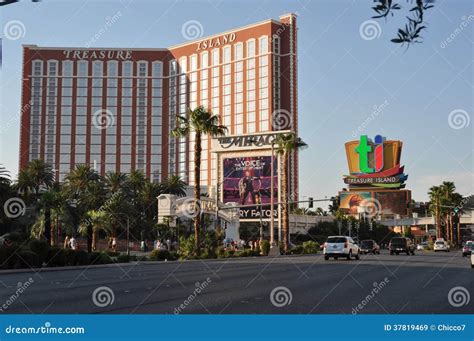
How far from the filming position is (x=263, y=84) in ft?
434

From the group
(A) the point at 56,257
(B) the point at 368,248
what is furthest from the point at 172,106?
(A) the point at 56,257

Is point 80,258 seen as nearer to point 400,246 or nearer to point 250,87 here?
point 400,246

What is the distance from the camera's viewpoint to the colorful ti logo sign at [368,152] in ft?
432

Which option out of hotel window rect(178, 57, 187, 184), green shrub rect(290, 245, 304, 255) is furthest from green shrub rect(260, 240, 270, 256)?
hotel window rect(178, 57, 187, 184)

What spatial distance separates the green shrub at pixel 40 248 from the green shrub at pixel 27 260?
475 millimetres

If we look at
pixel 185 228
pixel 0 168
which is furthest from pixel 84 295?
pixel 185 228

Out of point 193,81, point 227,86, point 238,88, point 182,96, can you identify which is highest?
point 193,81

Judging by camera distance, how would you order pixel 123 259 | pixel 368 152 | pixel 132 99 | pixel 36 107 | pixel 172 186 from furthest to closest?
pixel 132 99, pixel 36 107, pixel 368 152, pixel 172 186, pixel 123 259

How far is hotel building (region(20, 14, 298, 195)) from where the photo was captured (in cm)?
13700

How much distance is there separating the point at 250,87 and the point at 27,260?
10788 centimetres

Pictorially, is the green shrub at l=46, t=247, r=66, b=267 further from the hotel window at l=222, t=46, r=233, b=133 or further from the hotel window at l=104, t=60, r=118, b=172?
the hotel window at l=104, t=60, r=118, b=172

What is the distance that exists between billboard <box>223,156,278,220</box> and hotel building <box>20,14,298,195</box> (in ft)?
92.2

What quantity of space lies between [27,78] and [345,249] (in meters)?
123

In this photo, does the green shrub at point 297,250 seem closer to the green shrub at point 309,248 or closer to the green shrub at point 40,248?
the green shrub at point 309,248
